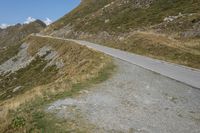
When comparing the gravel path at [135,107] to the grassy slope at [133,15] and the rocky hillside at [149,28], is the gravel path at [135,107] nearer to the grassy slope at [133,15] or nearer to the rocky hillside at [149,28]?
the rocky hillside at [149,28]

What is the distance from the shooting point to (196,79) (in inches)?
809

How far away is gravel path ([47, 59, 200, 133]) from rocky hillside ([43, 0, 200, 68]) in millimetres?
11585

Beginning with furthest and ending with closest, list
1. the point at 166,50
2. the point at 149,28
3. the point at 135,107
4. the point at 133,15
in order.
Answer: the point at 133,15, the point at 149,28, the point at 166,50, the point at 135,107

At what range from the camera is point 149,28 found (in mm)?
65625

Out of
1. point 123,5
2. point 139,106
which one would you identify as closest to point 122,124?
point 139,106

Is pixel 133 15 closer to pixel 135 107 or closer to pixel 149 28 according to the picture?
pixel 149 28

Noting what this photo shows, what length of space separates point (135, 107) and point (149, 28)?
53094 millimetres

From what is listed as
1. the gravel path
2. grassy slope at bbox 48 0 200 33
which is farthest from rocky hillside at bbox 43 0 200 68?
the gravel path

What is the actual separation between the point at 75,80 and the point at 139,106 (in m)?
7.15

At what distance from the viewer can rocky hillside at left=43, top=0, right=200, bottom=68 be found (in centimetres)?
3755

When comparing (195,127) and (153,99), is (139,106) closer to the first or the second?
(153,99)

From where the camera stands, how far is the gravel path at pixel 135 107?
1184cm

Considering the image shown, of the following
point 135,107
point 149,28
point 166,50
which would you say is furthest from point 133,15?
point 135,107

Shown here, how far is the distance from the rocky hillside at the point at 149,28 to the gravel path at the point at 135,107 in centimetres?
1158
